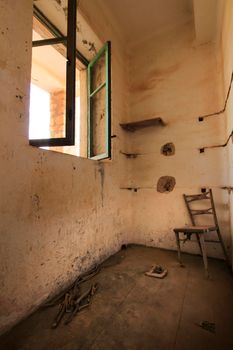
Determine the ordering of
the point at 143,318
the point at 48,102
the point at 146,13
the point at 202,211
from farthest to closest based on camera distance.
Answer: the point at 48,102
the point at 146,13
the point at 202,211
the point at 143,318

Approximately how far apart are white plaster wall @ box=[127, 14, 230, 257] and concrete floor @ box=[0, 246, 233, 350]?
3.23ft

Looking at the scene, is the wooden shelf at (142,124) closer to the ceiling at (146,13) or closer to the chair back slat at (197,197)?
the chair back slat at (197,197)

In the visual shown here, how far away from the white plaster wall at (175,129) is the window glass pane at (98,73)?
866 millimetres

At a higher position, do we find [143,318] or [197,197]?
[197,197]

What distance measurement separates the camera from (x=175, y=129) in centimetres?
296

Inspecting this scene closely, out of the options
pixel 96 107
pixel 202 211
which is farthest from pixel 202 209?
pixel 96 107

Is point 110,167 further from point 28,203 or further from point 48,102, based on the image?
point 48,102

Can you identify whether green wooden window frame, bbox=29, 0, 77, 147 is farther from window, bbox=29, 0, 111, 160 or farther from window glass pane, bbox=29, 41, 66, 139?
window glass pane, bbox=29, 41, 66, 139

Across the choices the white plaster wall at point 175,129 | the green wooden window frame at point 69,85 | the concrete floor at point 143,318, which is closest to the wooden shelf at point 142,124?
the white plaster wall at point 175,129

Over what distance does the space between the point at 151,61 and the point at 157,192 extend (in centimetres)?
218

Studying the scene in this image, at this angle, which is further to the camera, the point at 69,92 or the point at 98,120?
the point at 98,120

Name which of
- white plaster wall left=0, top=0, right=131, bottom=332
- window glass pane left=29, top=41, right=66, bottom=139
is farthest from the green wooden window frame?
window glass pane left=29, top=41, right=66, bottom=139

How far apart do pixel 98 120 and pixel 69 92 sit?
109cm

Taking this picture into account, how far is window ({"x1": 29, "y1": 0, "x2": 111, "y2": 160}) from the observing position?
5.33 feet
